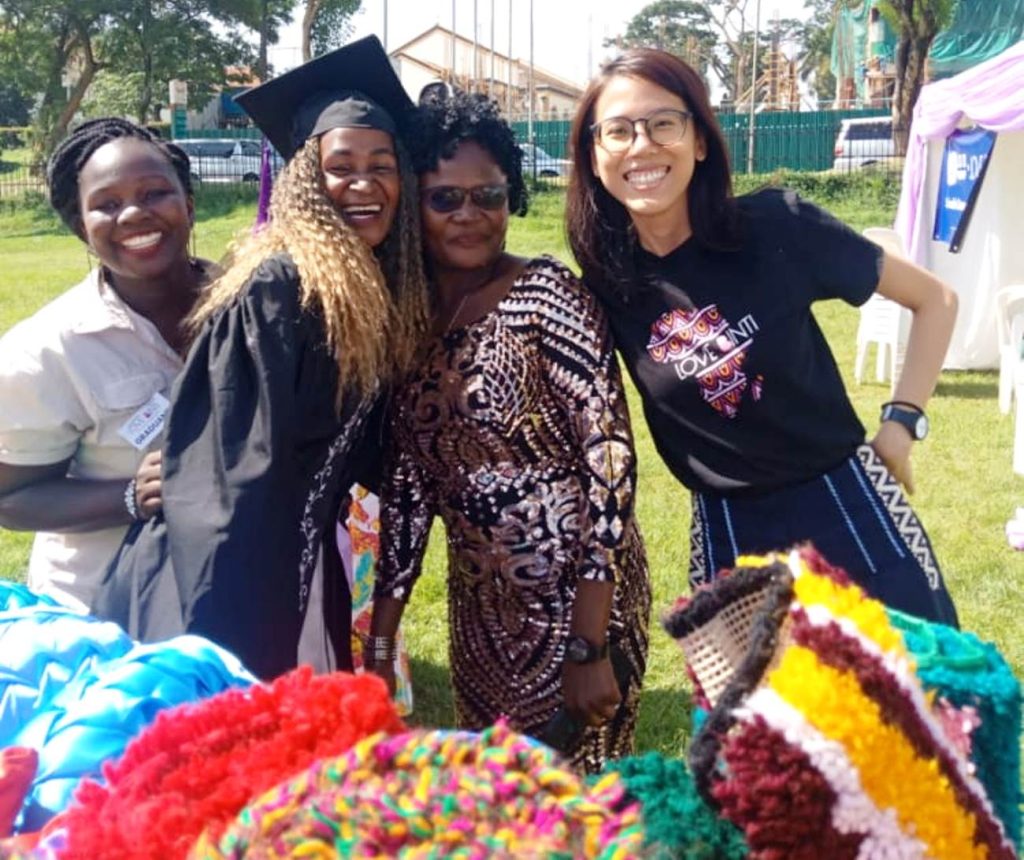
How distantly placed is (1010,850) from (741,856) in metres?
0.27

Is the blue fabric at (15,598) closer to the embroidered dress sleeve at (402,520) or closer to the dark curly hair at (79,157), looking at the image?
the embroidered dress sleeve at (402,520)

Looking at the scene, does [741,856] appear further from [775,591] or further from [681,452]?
[681,452]

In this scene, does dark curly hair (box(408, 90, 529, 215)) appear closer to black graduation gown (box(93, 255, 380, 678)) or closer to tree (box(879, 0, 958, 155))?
black graduation gown (box(93, 255, 380, 678))

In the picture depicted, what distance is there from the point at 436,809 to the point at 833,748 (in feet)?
1.03

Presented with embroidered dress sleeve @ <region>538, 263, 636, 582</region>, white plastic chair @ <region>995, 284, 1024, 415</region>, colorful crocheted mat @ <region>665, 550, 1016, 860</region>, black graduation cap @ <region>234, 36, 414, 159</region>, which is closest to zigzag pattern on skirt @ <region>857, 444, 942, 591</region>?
embroidered dress sleeve @ <region>538, 263, 636, 582</region>

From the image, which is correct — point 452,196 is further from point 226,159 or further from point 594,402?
point 226,159

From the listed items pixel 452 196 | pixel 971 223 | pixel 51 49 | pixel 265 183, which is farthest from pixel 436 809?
pixel 51 49

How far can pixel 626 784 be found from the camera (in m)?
1.02

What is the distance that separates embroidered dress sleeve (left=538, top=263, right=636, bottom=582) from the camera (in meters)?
2.43

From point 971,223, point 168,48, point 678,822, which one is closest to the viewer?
point 678,822

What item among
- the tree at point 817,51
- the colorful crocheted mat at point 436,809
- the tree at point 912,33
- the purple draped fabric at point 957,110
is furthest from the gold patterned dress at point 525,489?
the tree at point 817,51

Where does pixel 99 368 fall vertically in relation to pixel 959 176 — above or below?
below

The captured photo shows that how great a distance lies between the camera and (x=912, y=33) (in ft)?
65.2

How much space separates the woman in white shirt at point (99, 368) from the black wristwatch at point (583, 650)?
91 cm
